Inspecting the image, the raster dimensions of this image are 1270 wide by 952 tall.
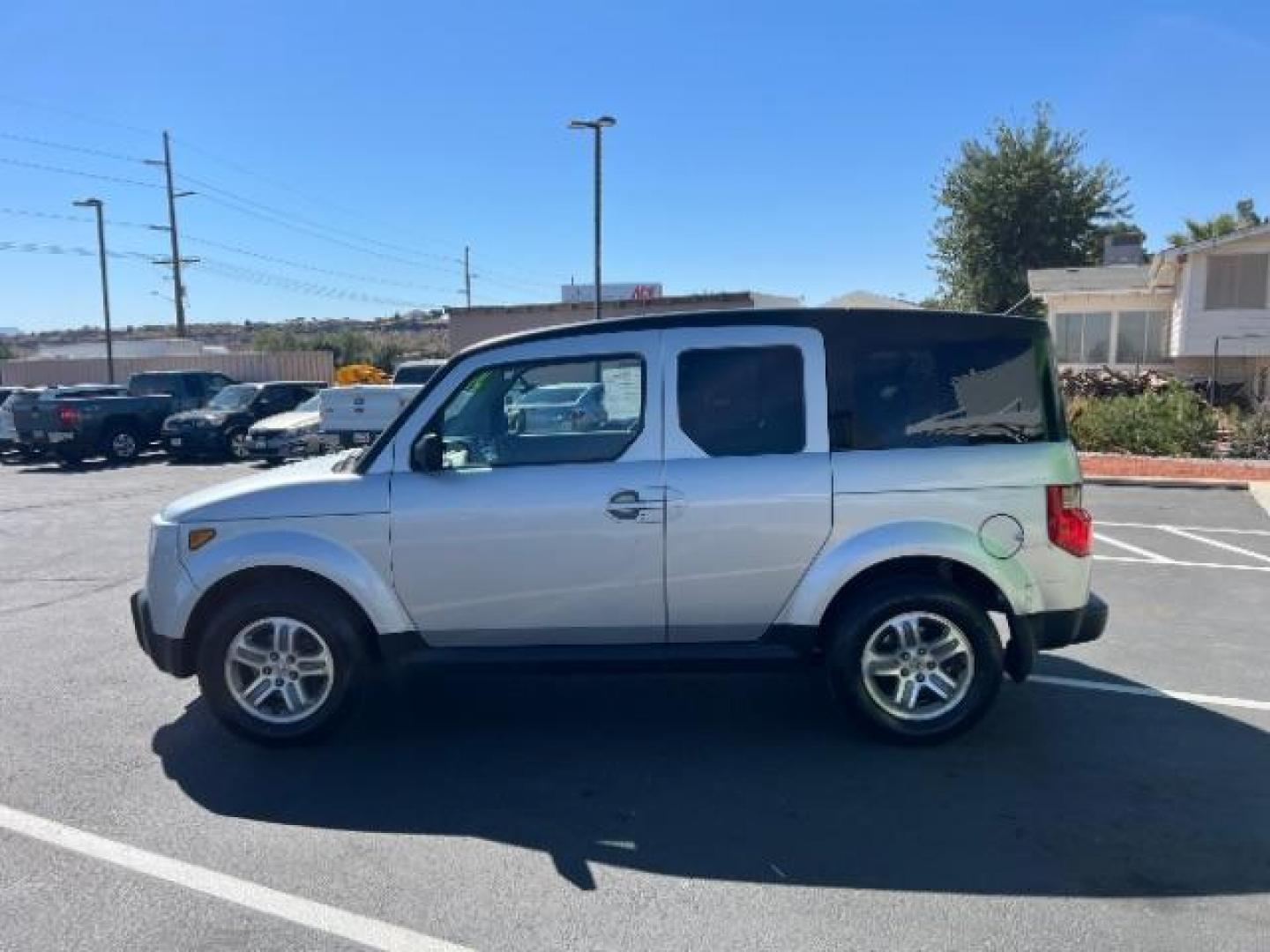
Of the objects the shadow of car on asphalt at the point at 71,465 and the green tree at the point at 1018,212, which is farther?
the green tree at the point at 1018,212

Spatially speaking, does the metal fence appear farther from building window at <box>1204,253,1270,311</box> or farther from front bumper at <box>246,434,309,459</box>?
building window at <box>1204,253,1270,311</box>

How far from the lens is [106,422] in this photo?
766 inches

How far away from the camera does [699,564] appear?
14.0 ft

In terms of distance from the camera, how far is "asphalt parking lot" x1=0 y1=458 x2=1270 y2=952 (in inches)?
119

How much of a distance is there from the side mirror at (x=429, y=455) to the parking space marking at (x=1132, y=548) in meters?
6.90

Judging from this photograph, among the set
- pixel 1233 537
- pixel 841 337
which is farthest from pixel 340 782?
pixel 1233 537

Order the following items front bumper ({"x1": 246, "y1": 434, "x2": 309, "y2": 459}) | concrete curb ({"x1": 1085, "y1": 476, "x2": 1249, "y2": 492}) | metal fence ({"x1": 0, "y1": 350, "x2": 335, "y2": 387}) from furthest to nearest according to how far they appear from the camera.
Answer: metal fence ({"x1": 0, "y1": 350, "x2": 335, "y2": 387}), front bumper ({"x1": 246, "y1": 434, "x2": 309, "y2": 459}), concrete curb ({"x1": 1085, "y1": 476, "x2": 1249, "y2": 492})

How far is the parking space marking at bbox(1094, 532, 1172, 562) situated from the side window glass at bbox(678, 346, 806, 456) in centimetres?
572

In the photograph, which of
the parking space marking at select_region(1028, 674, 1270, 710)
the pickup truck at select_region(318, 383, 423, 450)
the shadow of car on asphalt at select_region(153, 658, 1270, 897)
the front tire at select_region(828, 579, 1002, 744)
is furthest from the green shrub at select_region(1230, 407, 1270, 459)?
the pickup truck at select_region(318, 383, 423, 450)

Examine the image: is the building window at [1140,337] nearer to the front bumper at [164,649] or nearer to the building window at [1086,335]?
the building window at [1086,335]

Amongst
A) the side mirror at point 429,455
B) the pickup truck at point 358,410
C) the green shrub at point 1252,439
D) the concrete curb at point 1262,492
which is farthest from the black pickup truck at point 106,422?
the green shrub at point 1252,439

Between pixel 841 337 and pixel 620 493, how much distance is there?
127 cm

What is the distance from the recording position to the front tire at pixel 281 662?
4348 mm

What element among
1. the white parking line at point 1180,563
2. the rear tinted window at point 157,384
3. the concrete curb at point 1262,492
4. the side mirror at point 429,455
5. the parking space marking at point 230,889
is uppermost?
the rear tinted window at point 157,384
